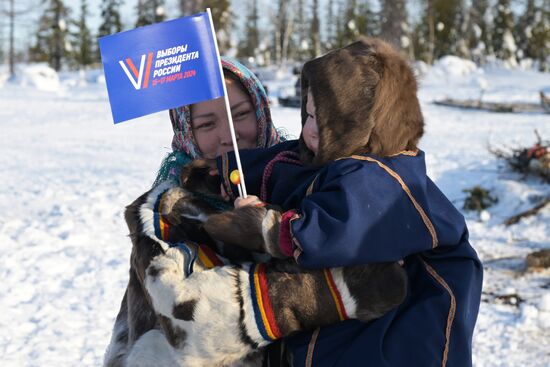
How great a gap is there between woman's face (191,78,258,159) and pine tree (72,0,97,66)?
43.7 metres

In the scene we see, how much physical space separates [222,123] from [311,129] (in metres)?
0.64

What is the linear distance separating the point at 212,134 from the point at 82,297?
350 cm

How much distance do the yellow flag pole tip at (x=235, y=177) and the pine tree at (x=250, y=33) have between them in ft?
158

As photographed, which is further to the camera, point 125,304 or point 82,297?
point 82,297

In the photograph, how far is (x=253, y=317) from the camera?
1.51 m

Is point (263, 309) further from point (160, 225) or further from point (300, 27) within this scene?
point (300, 27)

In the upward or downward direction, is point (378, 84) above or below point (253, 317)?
above

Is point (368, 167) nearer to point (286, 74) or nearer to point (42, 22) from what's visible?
point (286, 74)

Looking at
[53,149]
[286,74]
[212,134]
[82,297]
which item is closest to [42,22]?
[286,74]

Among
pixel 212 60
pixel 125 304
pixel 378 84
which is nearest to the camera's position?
pixel 378 84

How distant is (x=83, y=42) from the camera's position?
44250 mm

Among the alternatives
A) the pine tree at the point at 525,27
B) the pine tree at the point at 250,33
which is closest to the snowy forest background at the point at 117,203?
the pine tree at the point at 525,27

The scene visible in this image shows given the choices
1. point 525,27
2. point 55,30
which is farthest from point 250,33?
point 525,27

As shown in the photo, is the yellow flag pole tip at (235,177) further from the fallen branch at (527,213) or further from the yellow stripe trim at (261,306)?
the fallen branch at (527,213)
